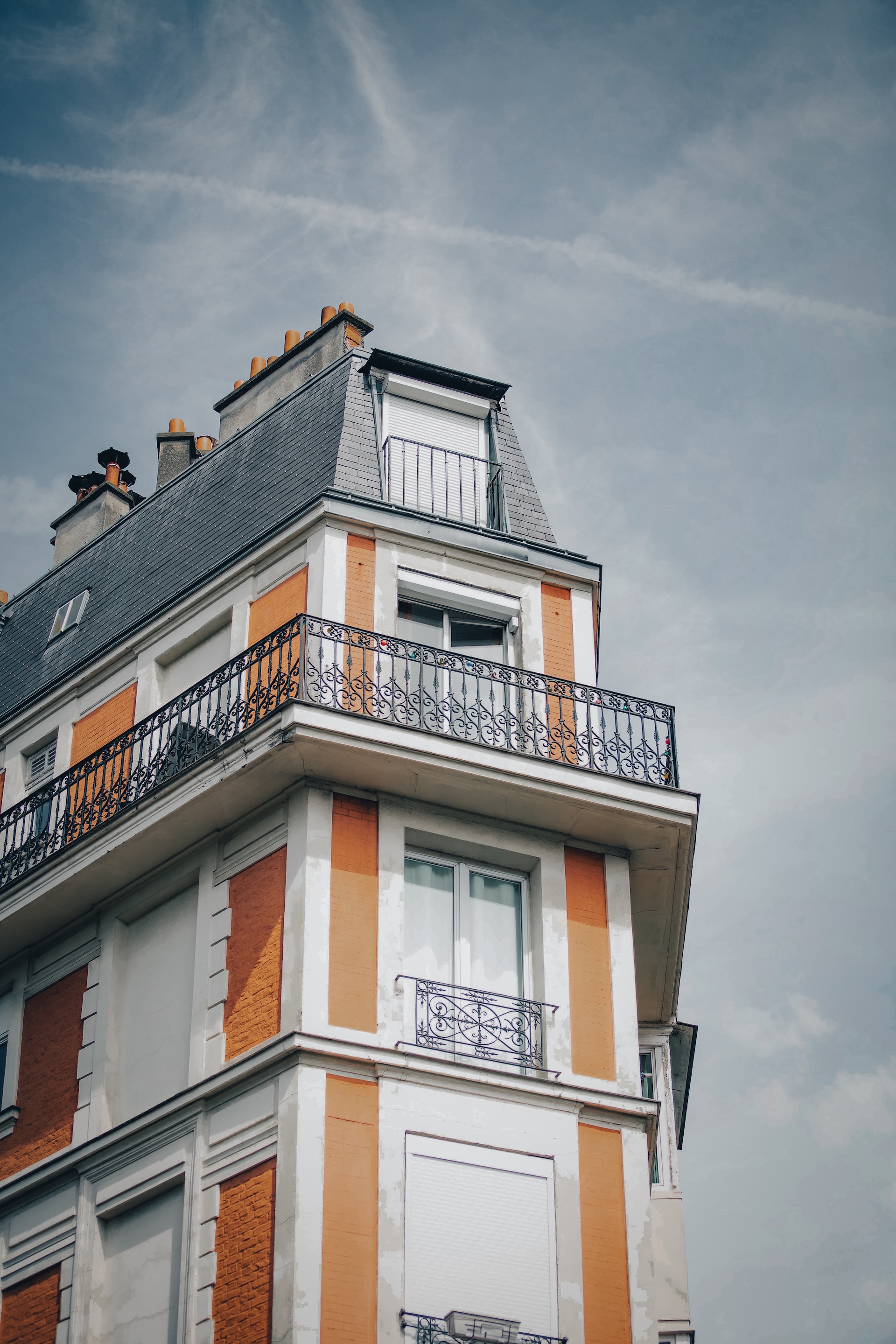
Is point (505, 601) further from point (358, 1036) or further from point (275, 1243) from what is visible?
point (275, 1243)

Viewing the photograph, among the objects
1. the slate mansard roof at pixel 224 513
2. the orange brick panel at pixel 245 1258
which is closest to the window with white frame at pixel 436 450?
the slate mansard roof at pixel 224 513

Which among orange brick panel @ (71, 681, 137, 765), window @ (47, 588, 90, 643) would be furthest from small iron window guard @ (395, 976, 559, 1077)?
window @ (47, 588, 90, 643)

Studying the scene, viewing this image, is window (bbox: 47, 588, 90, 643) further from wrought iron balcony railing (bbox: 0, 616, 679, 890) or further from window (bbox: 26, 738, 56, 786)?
wrought iron balcony railing (bbox: 0, 616, 679, 890)

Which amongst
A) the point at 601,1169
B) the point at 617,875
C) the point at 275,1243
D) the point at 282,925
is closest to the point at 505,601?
the point at 617,875

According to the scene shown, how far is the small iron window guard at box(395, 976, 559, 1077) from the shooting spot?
15359 millimetres

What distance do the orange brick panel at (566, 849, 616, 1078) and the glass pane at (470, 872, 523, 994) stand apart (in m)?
0.47

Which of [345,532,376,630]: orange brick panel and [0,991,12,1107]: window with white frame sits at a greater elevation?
[345,532,376,630]: orange brick panel

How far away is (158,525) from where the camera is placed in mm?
21719

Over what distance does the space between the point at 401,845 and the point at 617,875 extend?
2.19 m

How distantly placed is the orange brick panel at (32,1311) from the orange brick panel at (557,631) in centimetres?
716

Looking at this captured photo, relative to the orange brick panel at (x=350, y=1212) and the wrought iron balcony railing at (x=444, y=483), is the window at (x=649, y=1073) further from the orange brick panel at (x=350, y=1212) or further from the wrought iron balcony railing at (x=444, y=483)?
the wrought iron balcony railing at (x=444, y=483)

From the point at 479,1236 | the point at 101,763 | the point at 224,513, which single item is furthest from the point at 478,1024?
the point at 224,513

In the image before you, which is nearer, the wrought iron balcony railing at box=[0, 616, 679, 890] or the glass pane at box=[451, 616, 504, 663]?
the wrought iron balcony railing at box=[0, 616, 679, 890]

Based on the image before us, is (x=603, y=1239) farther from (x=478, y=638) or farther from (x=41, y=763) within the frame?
(x=41, y=763)
